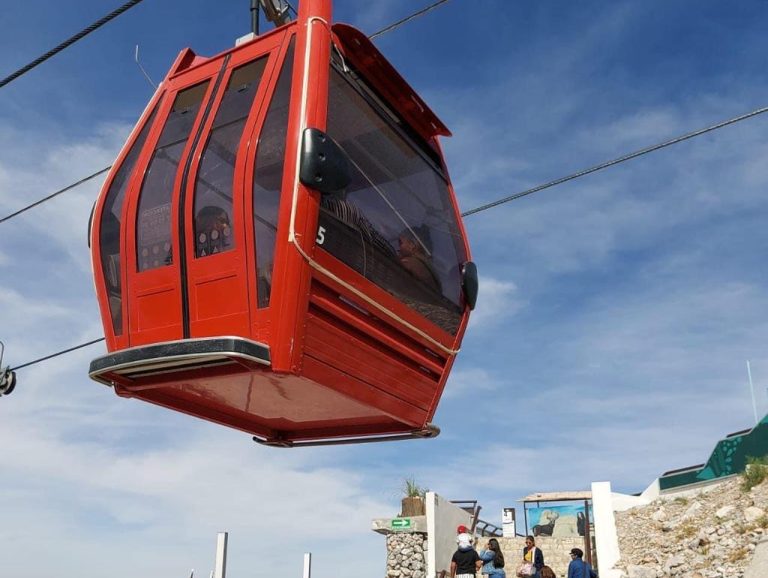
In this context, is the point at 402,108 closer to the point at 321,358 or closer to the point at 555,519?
the point at 321,358

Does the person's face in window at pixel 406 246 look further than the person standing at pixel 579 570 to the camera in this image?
No

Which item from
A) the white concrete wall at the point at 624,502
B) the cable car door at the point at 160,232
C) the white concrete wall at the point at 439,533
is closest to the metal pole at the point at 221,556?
the cable car door at the point at 160,232

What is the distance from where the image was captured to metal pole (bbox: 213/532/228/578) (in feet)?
25.2

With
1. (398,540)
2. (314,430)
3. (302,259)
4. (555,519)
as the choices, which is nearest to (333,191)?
(302,259)

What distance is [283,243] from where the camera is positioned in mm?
3338

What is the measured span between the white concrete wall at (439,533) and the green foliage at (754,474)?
7122 mm

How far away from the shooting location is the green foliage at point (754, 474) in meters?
17.9

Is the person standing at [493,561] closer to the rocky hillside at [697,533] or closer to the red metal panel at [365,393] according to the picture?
the red metal panel at [365,393]

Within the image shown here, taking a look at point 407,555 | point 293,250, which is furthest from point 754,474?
point 293,250

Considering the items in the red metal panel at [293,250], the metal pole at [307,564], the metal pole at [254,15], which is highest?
the metal pole at [254,15]

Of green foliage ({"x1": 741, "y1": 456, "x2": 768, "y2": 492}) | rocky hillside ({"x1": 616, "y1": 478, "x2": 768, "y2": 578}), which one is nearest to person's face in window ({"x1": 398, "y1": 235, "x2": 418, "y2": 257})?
rocky hillside ({"x1": 616, "y1": 478, "x2": 768, "y2": 578})

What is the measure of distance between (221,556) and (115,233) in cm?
488

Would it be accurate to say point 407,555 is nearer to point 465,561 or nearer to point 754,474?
point 754,474

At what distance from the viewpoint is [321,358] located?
3615mm
